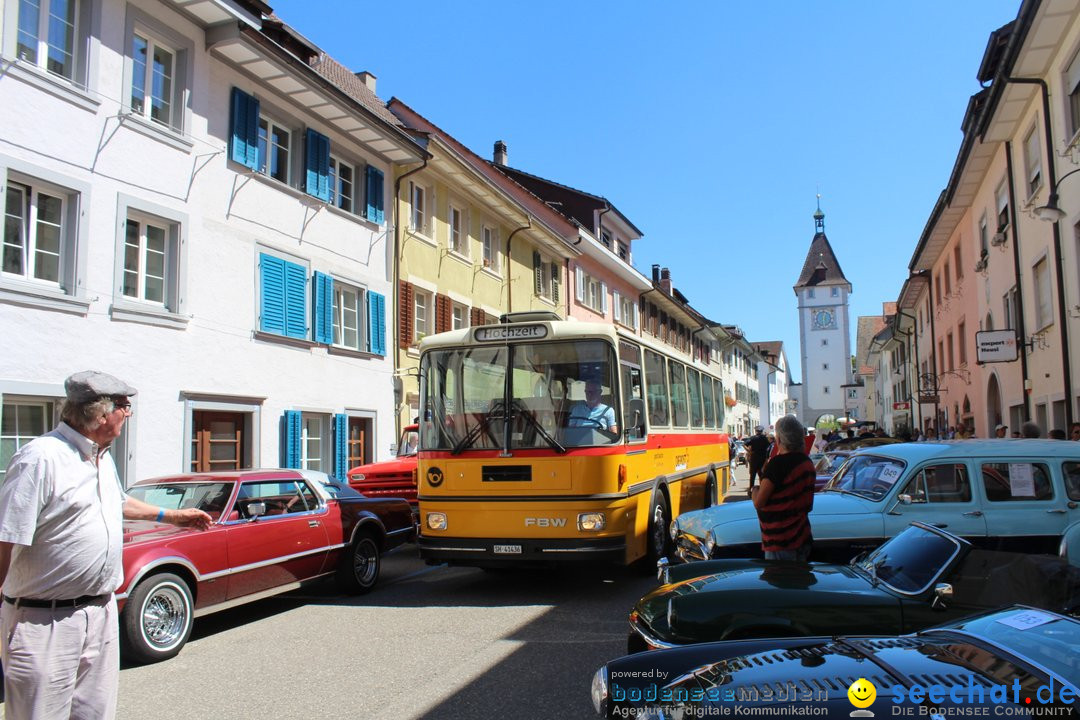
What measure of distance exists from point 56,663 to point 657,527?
756cm

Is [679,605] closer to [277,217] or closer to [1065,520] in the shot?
[1065,520]

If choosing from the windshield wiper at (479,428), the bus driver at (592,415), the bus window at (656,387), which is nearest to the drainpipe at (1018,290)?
the bus window at (656,387)

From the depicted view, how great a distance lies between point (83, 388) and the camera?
135 inches

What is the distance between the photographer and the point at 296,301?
50.1ft

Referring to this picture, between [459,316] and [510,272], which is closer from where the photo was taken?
[459,316]

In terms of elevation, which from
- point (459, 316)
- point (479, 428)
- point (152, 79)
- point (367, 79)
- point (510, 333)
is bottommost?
point (479, 428)

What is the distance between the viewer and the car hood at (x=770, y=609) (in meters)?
4.29

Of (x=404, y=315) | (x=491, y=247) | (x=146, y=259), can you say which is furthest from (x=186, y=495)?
(x=491, y=247)

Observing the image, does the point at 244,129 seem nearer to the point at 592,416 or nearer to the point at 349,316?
the point at 349,316

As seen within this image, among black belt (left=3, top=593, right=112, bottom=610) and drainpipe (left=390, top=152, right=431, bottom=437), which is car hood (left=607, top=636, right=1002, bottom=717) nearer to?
black belt (left=3, top=593, right=112, bottom=610)

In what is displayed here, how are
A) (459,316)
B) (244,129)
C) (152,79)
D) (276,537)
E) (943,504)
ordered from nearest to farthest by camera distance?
1. (943,504)
2. (276,537)
3. (152,79)
4. (244,129)
5. (459,316)

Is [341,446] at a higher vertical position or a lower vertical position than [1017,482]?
higher

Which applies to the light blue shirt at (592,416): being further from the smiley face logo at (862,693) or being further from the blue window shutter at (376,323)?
the blue window shutter at (376,323)

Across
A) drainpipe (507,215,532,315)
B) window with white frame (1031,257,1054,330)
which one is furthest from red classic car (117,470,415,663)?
drainpipe (507,215,532,315)
